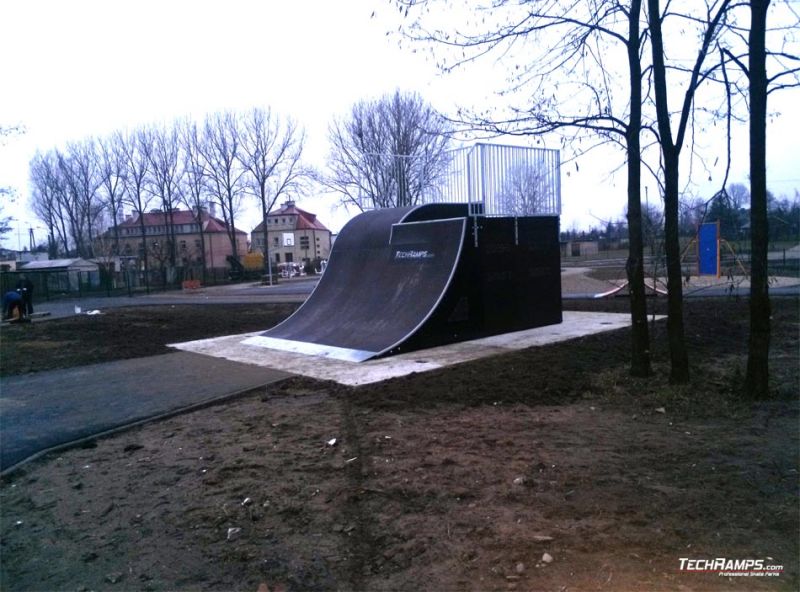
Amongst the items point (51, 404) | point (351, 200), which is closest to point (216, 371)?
point (51, 404)

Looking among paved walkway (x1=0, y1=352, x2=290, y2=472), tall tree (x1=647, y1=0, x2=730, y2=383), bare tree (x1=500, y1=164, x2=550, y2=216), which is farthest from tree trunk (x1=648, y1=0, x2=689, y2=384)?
bare tree (x1=500, y1=164, x2=550, y2=216)

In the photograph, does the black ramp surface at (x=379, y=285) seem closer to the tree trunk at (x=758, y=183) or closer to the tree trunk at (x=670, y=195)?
the tree trunk at (x=670, y=195)

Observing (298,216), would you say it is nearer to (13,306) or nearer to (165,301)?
(165,301)

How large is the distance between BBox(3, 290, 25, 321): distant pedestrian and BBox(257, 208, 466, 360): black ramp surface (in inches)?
548

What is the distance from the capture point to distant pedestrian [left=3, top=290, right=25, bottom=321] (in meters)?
22.7

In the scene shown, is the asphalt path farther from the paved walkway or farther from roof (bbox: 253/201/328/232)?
roof (bbox: 253/201/328/232)

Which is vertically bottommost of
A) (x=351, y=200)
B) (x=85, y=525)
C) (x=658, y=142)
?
(x=85, y=525)

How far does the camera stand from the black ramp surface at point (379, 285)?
40.0 ft

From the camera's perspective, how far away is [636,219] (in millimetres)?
8180

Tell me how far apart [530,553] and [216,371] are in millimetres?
7987

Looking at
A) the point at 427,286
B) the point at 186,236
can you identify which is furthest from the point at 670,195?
the point at 186,236

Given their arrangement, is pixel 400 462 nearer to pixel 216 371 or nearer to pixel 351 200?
pixel 216 371

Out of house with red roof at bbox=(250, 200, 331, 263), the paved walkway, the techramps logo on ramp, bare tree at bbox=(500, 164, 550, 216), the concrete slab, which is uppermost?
house with red roof at bbox=(250, 200, 331, 263)

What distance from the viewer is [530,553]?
11.7 feet
